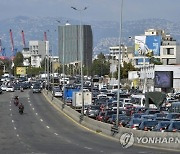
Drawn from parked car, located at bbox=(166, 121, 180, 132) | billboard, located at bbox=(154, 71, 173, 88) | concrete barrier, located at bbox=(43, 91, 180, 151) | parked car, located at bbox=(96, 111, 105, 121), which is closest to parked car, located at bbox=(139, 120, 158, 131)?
concrete barrier, located at bbox=(43, 91, 180, 151)

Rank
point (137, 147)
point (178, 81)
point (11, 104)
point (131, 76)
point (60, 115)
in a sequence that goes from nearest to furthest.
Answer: point (137, 147)
point (60, 115)
point (11, 104)
point (178, 81)
point (131, 76)

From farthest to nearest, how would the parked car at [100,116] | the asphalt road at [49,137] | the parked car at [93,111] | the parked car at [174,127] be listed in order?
the parked car at [93,111] < the parked car at [100,116] < the parked car at [174,127] < the asphalt road at [49,137]

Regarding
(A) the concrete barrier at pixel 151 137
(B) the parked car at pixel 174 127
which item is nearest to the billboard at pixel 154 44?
(A) the concrete barrier at pixel 151 137

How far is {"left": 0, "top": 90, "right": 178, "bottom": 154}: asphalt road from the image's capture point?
29828mm

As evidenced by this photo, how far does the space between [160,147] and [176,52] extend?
14121 centimetres

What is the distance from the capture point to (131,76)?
148000mm

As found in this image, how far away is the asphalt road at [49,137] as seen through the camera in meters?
29.8

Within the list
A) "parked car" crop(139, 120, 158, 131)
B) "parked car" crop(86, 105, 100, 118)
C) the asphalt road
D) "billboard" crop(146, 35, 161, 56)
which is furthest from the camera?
"billboard" crop(146, 35, 161, 56)

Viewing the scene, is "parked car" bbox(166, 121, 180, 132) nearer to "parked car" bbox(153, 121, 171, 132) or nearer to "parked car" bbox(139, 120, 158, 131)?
"parked car" bbox(153, 121, 171, 132)

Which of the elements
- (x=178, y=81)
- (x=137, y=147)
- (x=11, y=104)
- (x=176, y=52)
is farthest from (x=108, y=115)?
(x=176, y=52)

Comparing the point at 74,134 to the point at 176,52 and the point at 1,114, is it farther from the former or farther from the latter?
the point at 176,52

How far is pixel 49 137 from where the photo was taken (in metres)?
39.8

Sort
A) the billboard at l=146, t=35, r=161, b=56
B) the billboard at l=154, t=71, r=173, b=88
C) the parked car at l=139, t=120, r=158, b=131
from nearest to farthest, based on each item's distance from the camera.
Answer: the parked car at l=139, t=120, r=158, b=131 → the billboard at l=154, t=71, r=173, b=88 → the billboard at l=146, t=35, r=161, b=56

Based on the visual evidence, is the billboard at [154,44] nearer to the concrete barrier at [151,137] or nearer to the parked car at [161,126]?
the concrete barrier at [151,137]
